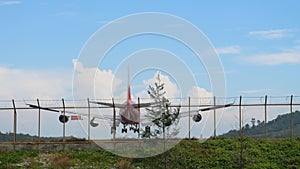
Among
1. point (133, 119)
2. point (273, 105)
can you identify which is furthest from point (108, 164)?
point (273, 105)

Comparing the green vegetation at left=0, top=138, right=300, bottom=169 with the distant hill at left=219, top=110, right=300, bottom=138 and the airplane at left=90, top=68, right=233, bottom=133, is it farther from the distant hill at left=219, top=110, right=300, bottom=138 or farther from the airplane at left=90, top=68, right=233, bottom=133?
the distant hill at left=219, top=110, right=300, bottom=138

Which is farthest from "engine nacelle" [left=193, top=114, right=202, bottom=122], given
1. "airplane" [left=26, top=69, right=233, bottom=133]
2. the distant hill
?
the distant hill

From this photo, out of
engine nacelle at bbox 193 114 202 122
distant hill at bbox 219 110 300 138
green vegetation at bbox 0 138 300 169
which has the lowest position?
green vegetation at bbox 0 138 300 169

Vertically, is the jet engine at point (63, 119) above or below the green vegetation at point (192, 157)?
above

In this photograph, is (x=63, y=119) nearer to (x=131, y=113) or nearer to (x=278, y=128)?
(x=131, y=113)

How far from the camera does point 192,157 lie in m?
38.9

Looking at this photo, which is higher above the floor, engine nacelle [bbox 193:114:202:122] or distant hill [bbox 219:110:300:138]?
engine nacelle [bbox 193:114:202:122]

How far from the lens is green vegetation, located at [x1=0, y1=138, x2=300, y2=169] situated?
3744 cm

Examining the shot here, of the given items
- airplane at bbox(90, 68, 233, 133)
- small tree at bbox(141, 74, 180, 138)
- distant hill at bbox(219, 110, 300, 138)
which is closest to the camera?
→ small tree at bbox(141, 74, 180, 138)

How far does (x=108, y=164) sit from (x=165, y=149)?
425 cm

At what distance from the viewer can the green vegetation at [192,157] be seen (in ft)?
123

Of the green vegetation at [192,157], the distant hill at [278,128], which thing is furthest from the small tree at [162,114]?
the distant hill at [278,128]

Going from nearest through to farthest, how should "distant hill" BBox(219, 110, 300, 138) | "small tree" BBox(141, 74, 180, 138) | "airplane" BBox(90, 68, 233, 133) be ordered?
"small tree" BBox(141, 74, 180, 138) → "airplane" BBox(90, 68, 233, 133) → "distant hill" BBox(219, 110, 300, 138)

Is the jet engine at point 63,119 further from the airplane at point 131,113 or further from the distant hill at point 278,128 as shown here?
the distant hill at point 278,128
